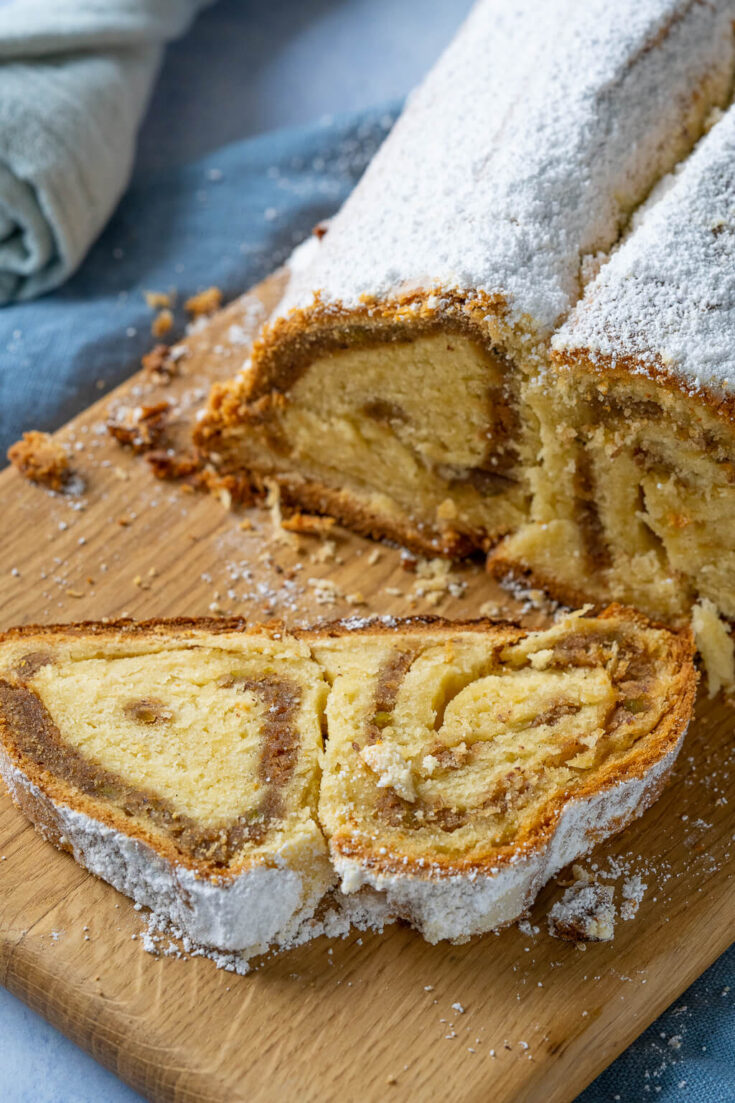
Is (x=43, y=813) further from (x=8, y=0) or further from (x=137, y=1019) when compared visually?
(x=8, y=0)

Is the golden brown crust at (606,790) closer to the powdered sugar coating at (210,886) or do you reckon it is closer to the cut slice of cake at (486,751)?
the cut slice of cake at (486,751)

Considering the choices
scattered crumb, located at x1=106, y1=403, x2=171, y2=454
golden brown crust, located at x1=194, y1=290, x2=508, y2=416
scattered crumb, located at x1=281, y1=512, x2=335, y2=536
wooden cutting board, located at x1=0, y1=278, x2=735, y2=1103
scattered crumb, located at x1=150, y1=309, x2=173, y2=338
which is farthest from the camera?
scattered crumb, located at x1=150, y1=309, x2=173, y2=338

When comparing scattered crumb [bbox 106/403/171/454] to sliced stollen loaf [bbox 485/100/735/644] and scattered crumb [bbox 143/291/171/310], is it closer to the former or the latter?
scattered crumb [bbox 143/291/171/310]

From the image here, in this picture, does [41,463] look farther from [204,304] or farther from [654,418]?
[654,418]

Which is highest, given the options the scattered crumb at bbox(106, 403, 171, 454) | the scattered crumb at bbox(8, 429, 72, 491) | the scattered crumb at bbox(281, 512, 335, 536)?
the scattered crumb at bbox(281, 512, 335, 536)

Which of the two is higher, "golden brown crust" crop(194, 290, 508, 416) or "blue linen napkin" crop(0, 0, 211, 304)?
"golden brown crust" crop(194, 290, 508, 416)

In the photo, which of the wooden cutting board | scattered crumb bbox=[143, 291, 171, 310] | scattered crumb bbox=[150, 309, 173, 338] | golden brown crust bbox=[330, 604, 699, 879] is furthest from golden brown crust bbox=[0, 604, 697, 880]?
scattered crumb bbox=[143, 291, 171, 310]
